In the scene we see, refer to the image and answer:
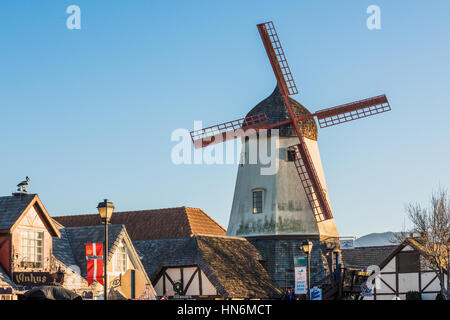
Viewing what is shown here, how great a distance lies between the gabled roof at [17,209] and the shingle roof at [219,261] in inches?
409

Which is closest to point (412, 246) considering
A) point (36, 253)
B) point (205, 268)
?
point (205, 268)

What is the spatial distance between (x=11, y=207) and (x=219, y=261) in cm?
1418

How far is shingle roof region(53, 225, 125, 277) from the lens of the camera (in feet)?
105

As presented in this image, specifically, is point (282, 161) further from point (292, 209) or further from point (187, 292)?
point (187, 292)

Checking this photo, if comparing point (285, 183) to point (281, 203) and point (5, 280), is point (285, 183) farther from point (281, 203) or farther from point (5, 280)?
point (5, 280)

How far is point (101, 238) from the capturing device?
3378 centimetres

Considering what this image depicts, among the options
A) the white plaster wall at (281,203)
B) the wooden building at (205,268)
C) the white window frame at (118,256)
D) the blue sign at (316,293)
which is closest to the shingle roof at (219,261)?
the wooden building at (205,268)

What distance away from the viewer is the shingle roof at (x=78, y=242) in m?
32.0

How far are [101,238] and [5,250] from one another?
6608 mm

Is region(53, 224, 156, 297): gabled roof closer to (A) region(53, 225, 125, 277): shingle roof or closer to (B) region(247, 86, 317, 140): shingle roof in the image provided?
(A) region(53, 225, 125, 277): shingle roof

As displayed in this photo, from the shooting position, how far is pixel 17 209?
28.3m

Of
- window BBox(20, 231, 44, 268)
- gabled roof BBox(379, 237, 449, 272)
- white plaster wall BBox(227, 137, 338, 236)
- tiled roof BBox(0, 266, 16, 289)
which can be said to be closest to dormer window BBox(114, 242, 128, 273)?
window BBox(20, 231, 44, 268)

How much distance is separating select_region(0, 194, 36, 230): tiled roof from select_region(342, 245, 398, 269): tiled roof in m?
28.8
